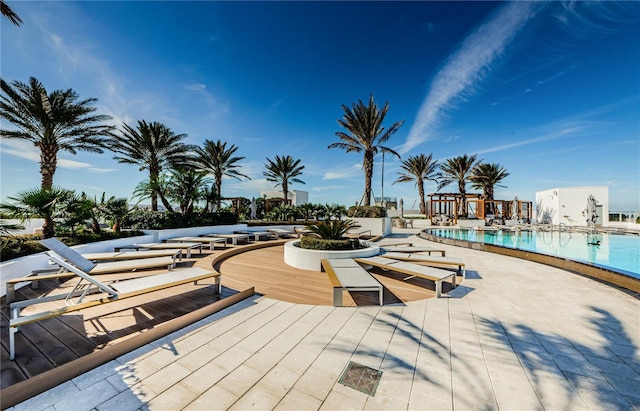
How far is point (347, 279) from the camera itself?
4180mm

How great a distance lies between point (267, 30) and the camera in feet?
34.7

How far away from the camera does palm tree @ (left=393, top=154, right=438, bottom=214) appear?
25.9m

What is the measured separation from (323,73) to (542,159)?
70.0 ft

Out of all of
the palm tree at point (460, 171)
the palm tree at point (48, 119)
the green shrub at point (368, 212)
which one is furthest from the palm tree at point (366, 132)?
the palm tree at point (48, 119)

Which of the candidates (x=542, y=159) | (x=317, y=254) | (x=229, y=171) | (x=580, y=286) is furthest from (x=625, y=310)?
(x=542, y=159)

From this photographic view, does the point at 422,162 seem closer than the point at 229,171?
No

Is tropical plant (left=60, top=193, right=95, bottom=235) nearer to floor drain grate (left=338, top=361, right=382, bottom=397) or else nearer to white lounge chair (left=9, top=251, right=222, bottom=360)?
white lounge chair (left=9, top=251, right=222, bottom=360)

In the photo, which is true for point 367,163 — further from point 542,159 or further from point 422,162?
point 542,159

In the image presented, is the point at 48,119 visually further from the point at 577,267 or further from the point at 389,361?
the point at 577,267

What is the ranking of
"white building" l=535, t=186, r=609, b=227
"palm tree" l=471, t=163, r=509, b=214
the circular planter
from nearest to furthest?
the circular planter, "white building" l=535, t=186, r=609, b=227, "palm tree" l=471, t=163, r=509, b=214

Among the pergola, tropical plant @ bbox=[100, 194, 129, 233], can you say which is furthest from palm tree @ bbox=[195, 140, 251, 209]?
the pergola

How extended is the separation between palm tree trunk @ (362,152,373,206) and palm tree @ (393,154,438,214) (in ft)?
38.4

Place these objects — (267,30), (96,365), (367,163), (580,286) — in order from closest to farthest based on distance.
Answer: (96,365)
(580,286)
(267,30)
(367,163)

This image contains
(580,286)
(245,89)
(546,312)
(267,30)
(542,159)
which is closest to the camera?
(546,312)
